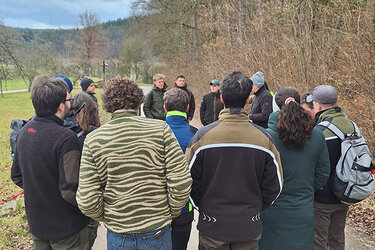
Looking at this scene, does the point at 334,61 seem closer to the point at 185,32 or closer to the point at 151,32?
the point at 185,32

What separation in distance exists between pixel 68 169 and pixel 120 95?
67 centimetres

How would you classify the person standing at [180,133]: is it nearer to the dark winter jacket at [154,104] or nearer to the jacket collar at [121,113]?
the jacket collar at [121,113]

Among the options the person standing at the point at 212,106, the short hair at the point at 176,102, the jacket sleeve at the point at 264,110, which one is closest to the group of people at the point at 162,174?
the short hair at the point at 176,102

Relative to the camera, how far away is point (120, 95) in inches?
82.1

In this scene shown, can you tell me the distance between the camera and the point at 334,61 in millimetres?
6984

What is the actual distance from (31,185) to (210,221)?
1.40 metres

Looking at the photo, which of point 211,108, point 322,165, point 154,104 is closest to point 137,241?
point 322,165

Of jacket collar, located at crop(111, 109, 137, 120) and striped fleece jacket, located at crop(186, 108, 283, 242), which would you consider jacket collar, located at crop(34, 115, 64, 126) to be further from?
striped fleece jacket, located at crop(186, 108, 283, 242)

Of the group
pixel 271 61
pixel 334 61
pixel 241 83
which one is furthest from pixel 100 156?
pixel 271 61

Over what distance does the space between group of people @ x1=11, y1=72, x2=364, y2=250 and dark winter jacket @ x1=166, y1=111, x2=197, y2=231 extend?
0.04 meters

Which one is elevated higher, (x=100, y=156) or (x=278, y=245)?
(x=100, y=156)

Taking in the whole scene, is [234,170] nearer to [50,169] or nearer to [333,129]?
[333,129]

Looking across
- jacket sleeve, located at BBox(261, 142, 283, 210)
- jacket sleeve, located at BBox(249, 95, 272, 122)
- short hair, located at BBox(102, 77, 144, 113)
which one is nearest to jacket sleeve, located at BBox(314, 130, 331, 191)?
jacket sleeve, located at BBox(261, 142, 283, 210)

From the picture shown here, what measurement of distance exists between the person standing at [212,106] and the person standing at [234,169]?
171 inches
